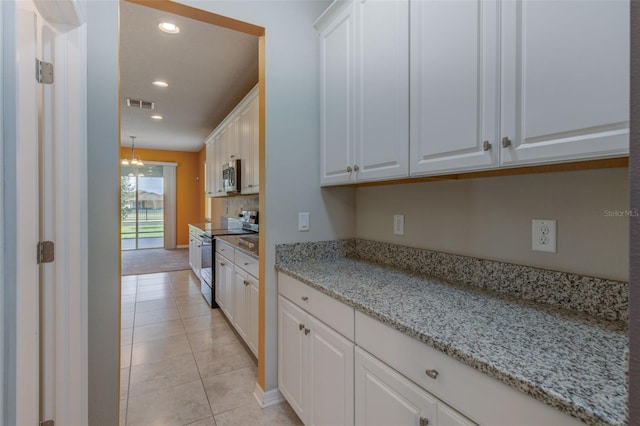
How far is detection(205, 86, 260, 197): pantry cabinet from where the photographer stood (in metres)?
3.13

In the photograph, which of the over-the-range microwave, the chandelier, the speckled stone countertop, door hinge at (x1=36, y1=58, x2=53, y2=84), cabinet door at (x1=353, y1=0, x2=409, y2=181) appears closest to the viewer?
the speckled stone countertop

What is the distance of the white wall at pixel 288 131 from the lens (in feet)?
6.21

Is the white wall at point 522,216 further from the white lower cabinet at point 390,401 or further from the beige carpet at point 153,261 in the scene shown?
the beige carpet at point 153,261

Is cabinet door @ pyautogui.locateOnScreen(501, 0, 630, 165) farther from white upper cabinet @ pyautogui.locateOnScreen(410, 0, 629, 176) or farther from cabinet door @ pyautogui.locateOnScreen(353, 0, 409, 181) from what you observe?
cabinet door @ pyautogui.locateOnScreen(353, 0, 409, 181)

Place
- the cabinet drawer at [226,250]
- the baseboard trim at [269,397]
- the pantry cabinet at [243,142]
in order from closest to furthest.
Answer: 1. the baseboard trim at [269,397]
2. the cabinet drawer at [226,250]
3. the pantry cabinet at [243,142]

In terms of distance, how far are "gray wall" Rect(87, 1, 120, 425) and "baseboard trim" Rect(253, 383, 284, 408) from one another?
775 millimetres

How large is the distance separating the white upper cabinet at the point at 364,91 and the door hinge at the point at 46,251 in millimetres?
1377

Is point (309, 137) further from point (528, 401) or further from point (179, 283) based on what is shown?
point (179, 283)

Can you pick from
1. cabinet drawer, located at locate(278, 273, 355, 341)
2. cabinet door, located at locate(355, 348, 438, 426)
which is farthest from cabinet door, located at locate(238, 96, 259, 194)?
cabinet door, located at locate(355, 348, 438, 426)

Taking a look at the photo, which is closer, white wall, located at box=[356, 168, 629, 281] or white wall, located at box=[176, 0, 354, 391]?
white wall, located at box=[356, 168, 629, 281]

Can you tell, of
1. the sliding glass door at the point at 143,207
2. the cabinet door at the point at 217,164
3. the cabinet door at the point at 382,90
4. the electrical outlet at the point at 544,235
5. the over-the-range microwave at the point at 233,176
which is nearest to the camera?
the electrical outlet at the point at 544,235

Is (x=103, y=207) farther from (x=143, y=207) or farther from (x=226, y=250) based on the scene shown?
(x=143, y=207)

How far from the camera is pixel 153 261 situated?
253 inches

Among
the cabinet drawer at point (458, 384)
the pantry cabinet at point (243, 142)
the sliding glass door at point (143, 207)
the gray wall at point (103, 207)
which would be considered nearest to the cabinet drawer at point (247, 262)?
the pantry cabinet at point (243, 142)
